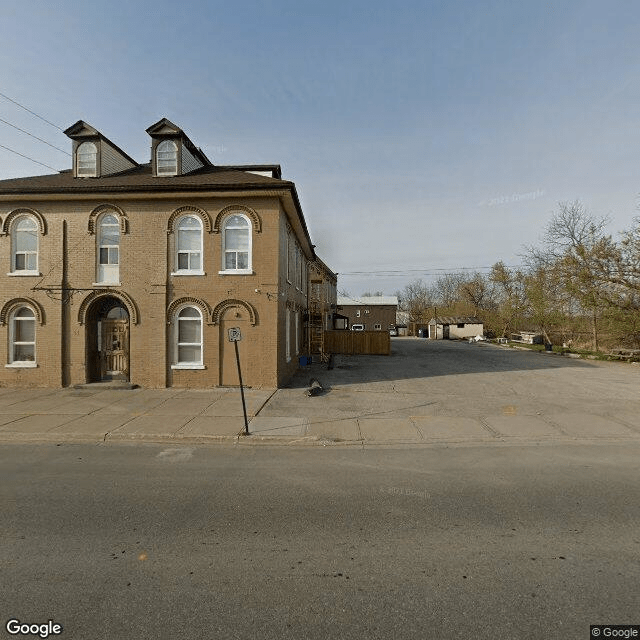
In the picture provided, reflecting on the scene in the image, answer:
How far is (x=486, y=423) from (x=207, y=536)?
7.13m

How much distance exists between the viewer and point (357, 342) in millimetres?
27562

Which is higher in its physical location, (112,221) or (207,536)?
(112,221)

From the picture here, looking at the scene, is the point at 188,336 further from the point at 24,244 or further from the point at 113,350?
the point at 24,244

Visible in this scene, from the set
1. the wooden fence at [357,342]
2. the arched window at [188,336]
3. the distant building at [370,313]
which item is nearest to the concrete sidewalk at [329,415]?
the arched window at [188,336]

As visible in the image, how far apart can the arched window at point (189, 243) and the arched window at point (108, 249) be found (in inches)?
88.8

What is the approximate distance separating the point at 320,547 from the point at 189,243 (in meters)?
11.5

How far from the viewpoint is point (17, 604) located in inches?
115

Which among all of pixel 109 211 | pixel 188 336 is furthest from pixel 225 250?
pixel 109 211

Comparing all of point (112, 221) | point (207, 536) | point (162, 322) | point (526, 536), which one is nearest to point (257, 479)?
point (207, 536)

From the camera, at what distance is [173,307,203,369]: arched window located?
12.7m

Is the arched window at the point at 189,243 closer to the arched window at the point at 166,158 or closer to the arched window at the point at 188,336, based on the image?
the arched window at the point at 188,336

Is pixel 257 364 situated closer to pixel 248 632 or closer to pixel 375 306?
pixel 248 632

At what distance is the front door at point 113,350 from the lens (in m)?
13.3

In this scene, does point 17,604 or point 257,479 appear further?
point 257,479
